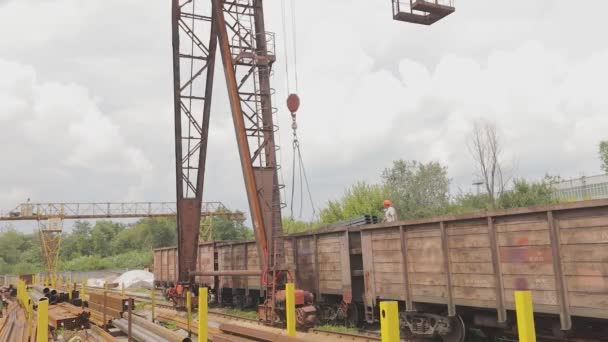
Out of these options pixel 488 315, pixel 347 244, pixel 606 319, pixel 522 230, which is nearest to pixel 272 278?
pixel 347 244

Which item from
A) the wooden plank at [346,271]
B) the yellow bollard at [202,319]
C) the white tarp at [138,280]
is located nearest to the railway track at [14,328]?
the yellow bollard at [202,319]

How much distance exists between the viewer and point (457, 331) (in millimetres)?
7777

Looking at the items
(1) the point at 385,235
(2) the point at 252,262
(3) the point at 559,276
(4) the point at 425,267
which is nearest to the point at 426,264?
(4) the point at 425,267

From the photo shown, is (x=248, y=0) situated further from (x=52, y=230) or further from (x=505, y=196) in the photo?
(x=52, y=230)

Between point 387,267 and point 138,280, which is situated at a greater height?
point 387,267

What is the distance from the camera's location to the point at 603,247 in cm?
562

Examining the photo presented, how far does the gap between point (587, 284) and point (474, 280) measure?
161 cm

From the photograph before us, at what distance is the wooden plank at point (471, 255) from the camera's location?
22.7 feet

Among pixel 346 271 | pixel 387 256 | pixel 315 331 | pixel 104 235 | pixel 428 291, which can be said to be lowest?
pixel 315 331

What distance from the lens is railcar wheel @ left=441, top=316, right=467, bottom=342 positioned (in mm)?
7629

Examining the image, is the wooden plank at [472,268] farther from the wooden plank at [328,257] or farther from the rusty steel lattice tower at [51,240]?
the rusty steel lattice tower at [51,240]

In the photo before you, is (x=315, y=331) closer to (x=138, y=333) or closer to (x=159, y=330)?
(x=159, y=330)

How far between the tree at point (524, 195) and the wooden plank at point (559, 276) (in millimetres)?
28969

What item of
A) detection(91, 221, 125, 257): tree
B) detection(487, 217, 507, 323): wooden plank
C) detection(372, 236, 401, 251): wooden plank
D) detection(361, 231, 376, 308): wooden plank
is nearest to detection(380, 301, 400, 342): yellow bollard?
detection(487, 217, 507, 323): wooden plank
